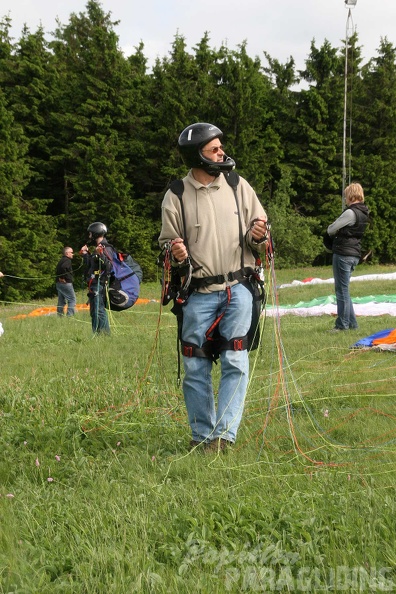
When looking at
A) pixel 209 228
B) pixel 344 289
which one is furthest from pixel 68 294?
pixel 209 228

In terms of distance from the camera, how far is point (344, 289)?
882cm

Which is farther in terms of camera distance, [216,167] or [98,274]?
[98,274]

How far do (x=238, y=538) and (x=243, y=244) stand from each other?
2065mm

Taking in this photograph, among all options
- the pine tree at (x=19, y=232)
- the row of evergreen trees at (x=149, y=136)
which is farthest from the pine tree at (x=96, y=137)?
the pine tree at (x=19, y=232)

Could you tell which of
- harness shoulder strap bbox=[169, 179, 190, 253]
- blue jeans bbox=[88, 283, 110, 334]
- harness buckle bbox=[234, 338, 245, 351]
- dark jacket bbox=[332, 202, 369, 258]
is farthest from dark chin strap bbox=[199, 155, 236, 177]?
blue jeans bbox=[88, 283, 110, 334]

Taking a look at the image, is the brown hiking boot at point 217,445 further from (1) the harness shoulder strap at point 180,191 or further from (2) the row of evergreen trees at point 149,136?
(2) the row of evergreen trees at point 149,136

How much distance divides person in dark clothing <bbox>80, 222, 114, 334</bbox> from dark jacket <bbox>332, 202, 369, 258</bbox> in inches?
130

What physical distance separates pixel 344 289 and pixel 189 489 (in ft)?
19.6

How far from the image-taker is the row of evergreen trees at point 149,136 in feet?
103

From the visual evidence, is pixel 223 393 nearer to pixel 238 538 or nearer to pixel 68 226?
pixel 238 538

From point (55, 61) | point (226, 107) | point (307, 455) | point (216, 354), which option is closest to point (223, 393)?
point (216, 354)

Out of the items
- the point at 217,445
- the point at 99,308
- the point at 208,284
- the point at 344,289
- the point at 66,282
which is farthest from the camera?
the point at 66,282

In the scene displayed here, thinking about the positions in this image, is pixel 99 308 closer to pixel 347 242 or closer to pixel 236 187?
pixel 347 242

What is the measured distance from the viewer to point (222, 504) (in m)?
2.97
